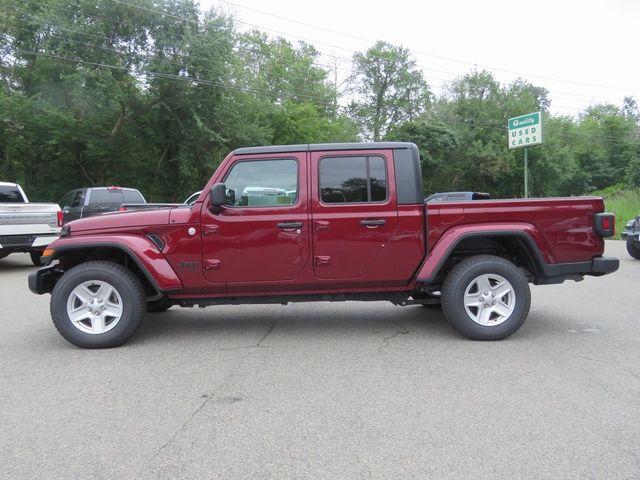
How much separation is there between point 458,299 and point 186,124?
70.5ft

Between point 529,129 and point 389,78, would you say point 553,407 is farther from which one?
point 389,78

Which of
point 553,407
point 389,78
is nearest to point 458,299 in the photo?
point 553,407

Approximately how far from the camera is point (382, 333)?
5.54m

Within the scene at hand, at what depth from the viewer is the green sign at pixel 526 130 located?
2438cm

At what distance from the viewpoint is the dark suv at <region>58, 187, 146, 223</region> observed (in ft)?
47.8

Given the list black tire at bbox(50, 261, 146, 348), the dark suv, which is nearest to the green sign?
the dark suv

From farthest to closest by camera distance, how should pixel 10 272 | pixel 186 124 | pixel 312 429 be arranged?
pixel 186 124
pixel 10 272
pixel 312 429

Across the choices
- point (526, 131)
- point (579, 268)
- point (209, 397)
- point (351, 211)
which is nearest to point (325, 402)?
point (209, 397)

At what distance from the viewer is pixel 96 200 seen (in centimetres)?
1477

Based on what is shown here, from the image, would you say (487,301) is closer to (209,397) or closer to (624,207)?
A: (209,397)

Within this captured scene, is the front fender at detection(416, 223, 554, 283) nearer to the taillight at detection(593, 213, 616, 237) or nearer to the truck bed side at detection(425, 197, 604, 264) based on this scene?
the truck bed side at detection(425, 197, 604, 264)

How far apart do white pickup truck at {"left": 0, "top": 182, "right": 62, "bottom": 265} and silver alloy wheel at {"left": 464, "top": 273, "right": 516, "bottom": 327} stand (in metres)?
9.59

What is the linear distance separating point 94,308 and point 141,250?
0.78 m

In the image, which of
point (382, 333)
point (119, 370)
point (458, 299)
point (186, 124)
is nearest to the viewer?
point (119, 370)
